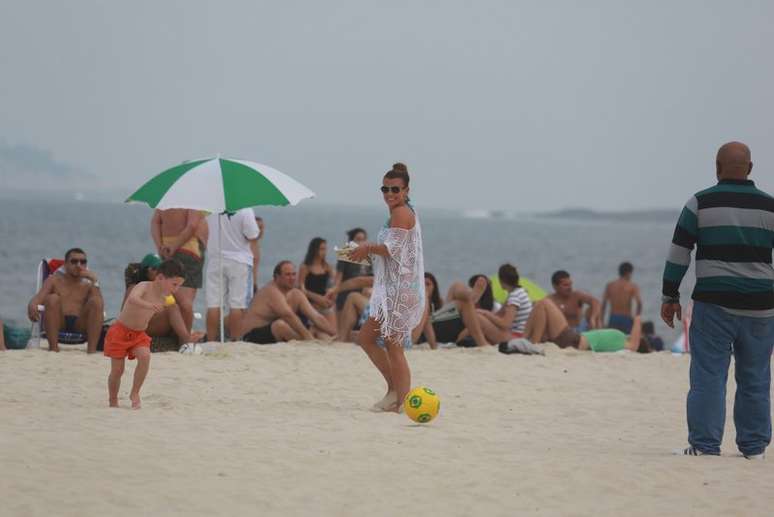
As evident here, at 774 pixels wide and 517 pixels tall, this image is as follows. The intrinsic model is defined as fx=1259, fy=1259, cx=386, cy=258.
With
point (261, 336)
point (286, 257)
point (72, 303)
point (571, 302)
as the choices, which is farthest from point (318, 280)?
point (286, 257)

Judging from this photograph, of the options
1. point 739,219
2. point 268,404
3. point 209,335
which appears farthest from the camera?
point 209,335

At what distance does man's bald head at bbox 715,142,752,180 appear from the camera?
6320 mm

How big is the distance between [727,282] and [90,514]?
3.27 meters

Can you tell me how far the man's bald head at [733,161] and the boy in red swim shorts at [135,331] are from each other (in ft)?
10.8

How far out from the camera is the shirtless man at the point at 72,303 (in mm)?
10242

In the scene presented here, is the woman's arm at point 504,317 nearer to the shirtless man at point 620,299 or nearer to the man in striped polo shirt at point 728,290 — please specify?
the shirtless man at point 620,299

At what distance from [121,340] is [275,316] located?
157 inches

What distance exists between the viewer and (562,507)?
5.34 m

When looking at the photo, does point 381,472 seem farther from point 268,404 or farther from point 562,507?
point 268,404

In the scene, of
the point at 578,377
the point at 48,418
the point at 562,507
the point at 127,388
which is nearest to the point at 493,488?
the point at 562,507

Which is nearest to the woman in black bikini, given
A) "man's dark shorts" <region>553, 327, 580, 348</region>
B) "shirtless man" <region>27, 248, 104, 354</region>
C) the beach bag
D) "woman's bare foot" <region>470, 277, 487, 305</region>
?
"woman's bare foot" <region>470, 277, 487, 305</region>

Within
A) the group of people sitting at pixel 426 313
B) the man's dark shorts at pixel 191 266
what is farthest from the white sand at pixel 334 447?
the group of people sitting at pixel 426 313

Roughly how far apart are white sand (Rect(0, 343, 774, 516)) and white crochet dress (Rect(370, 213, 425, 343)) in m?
0.58

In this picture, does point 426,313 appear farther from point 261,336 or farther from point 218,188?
point 218,188
